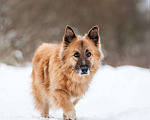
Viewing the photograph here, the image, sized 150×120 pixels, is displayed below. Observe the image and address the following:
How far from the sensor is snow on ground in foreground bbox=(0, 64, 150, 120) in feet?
17.4

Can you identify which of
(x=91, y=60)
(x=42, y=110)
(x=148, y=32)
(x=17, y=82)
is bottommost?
(x=42, y=110)

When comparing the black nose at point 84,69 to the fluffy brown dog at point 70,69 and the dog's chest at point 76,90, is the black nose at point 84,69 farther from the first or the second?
the dog's chest at point 76,90

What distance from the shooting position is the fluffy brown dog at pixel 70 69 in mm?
3840

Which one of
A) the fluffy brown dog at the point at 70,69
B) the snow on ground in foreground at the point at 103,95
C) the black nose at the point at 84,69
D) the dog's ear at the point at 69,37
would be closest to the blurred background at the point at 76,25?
the snow on ground in foreground at the point at 103,95

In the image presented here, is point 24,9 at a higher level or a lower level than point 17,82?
higher

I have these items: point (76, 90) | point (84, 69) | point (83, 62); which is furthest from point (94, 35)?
point (76, 90)

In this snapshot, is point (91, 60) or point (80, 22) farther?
point (80, 22)

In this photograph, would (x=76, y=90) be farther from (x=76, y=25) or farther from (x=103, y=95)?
(x=76, y=25)

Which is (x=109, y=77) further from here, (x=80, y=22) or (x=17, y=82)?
(x=80, y=22)

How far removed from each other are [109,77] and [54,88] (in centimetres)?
496

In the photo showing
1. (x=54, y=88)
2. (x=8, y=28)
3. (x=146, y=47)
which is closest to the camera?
(x=54, y=88)

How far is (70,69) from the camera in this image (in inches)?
157

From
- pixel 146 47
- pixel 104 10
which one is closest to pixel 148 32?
pixel 146 47

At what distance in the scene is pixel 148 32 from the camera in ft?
41.3
